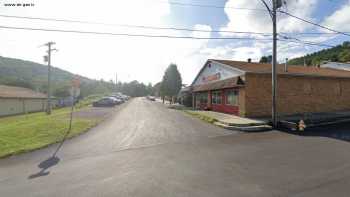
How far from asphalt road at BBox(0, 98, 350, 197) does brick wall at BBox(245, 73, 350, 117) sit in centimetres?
741

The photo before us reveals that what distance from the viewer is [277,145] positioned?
7887 mm

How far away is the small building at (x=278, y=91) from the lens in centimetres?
1608

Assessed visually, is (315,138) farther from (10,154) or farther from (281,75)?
(10,154)

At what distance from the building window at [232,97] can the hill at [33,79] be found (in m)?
54.1

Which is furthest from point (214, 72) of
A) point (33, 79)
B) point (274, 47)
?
point (33, 79)

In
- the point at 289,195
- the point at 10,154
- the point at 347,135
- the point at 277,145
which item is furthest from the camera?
the point at 347,135

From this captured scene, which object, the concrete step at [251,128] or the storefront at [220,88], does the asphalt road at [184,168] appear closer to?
the concrete step at [251,128]

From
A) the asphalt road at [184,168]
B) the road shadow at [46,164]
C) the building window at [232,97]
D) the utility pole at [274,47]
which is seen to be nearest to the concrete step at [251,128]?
the utility pole at [274,47]

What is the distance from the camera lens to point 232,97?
725 inches

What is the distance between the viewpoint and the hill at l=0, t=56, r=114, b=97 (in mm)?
63125

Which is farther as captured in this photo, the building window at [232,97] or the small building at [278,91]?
the building window at [232,97]

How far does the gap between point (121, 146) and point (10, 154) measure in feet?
12.4

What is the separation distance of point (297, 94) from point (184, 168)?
631 inches

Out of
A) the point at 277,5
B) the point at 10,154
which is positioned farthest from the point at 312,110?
the point at 10,154
